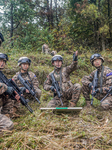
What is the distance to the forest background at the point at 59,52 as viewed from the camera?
262cm

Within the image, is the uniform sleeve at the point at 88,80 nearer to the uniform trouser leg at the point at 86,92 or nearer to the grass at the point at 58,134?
the uniform trouser leg at the point at 86,92

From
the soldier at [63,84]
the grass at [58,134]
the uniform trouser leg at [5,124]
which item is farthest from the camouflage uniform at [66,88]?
the uniform trouser leg at [5,124]

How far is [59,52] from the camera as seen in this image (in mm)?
10992

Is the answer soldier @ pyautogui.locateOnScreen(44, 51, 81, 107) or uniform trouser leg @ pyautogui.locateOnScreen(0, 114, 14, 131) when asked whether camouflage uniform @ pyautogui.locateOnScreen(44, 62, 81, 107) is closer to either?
soldier @ pyautogui.locateOnScreen(44, 51, 81, 107)

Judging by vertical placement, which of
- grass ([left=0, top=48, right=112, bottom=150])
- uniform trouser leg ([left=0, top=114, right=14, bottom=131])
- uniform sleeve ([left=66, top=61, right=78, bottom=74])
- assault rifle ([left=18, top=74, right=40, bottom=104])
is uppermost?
uniform sleeve ([left=66, top=61, right=78, bottom=74])

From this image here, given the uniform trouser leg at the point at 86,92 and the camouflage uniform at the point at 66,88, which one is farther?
the uniform trouser leg at the point at 86,92

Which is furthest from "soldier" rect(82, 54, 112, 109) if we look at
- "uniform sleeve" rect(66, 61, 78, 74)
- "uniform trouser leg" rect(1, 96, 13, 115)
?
"uniform trouser leg" rect(1, 96, 13, 115)

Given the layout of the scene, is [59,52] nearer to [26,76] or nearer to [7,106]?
[26,76]

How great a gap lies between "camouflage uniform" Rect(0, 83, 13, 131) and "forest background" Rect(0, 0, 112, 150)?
0.53 ft

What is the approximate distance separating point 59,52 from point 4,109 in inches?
301

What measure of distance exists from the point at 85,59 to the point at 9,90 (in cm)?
677

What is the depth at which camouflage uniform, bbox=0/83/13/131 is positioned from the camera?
3.08 m

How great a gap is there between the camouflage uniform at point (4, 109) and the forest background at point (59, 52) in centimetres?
16

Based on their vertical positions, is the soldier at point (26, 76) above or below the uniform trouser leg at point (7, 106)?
above
